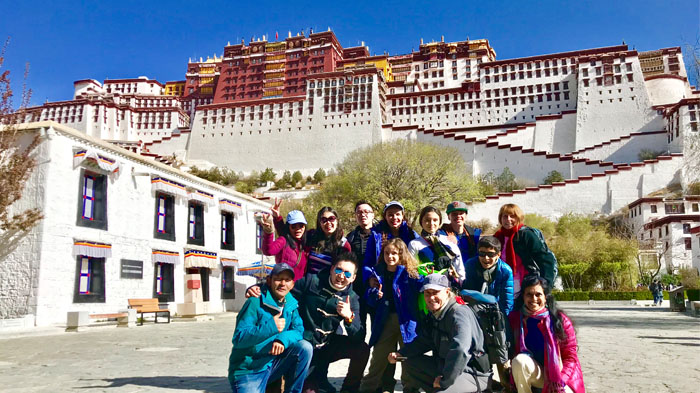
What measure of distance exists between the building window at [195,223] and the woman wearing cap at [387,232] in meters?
13.9

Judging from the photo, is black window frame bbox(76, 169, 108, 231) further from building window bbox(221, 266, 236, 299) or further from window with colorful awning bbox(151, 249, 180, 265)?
building window bbox(221, 266, 236, 299)

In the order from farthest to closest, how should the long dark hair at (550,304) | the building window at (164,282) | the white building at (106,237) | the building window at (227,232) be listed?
the building window at (227,232) → the building window at (164,282) → the white building at (106,237) → the long dark hair at (550,304)

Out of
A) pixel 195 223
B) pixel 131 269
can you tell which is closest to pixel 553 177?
pixel 195 223

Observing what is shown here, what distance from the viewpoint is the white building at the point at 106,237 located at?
39.8 feet

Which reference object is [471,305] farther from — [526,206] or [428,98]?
[428,98]

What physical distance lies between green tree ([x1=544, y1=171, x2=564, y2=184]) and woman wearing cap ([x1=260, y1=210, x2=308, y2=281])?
152 ft

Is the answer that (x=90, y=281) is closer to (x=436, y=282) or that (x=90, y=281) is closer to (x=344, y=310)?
(x=344, y=310)

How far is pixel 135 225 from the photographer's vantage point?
15328 mm

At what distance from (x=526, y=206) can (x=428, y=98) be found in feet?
87.7

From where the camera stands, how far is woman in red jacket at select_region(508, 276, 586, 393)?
11.7ft

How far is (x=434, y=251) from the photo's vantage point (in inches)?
184

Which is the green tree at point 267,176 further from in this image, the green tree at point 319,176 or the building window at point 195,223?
the building window at point 195,223

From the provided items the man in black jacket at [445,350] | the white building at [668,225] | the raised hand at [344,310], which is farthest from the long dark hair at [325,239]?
the white building at [668,225]

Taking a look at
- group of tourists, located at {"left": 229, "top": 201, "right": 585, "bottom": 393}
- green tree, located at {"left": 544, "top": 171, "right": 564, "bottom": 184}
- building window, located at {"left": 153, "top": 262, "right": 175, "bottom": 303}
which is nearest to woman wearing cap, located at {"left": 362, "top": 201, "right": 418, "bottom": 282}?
group of tourists, located at {"left": 229, "top": 201, "right": 585, "bottom": 393}
